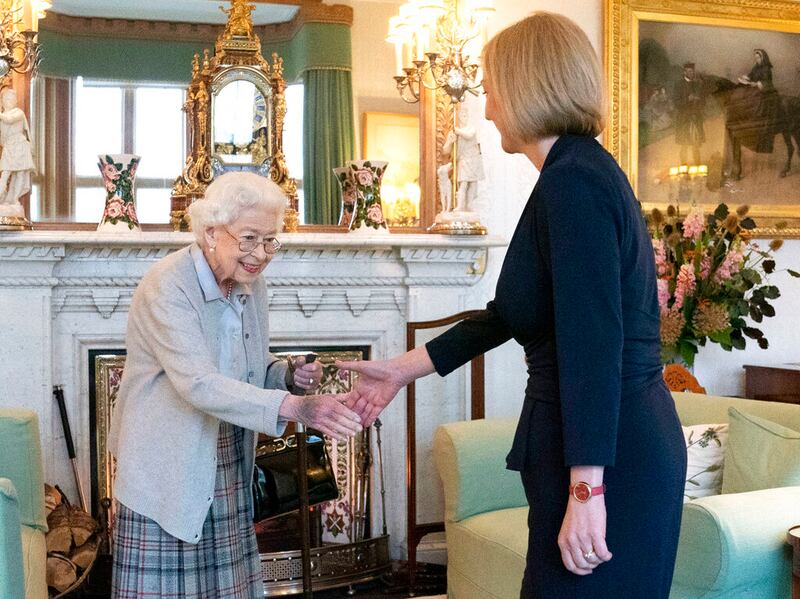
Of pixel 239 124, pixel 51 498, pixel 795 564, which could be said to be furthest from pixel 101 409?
pixel 795 564

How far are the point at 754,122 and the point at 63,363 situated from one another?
343cm

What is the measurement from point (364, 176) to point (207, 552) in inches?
85.2

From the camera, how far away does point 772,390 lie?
459 cm

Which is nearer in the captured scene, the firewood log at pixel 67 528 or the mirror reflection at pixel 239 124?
the firewood log at pixel 67 528

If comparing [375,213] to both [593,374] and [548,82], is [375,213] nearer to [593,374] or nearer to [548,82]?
[548,82]

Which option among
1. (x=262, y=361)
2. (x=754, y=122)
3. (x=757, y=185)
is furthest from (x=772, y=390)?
(x=262, y=361)

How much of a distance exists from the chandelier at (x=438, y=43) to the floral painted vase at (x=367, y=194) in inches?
13.7

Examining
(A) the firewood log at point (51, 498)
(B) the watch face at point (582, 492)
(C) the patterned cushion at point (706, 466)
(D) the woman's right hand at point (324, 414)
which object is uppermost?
(D) the woman's right hand at point (324, 414)

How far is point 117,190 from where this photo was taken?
154 inches

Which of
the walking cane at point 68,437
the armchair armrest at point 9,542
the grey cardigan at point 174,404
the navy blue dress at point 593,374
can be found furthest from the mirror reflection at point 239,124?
the navy blue dress at point 593,374

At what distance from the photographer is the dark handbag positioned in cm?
282

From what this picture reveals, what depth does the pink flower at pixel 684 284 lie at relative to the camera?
4.07 metres

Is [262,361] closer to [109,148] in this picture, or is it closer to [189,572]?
[189,572]

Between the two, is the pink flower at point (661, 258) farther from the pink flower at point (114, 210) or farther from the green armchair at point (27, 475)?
the green armchair at point (27, 475)
